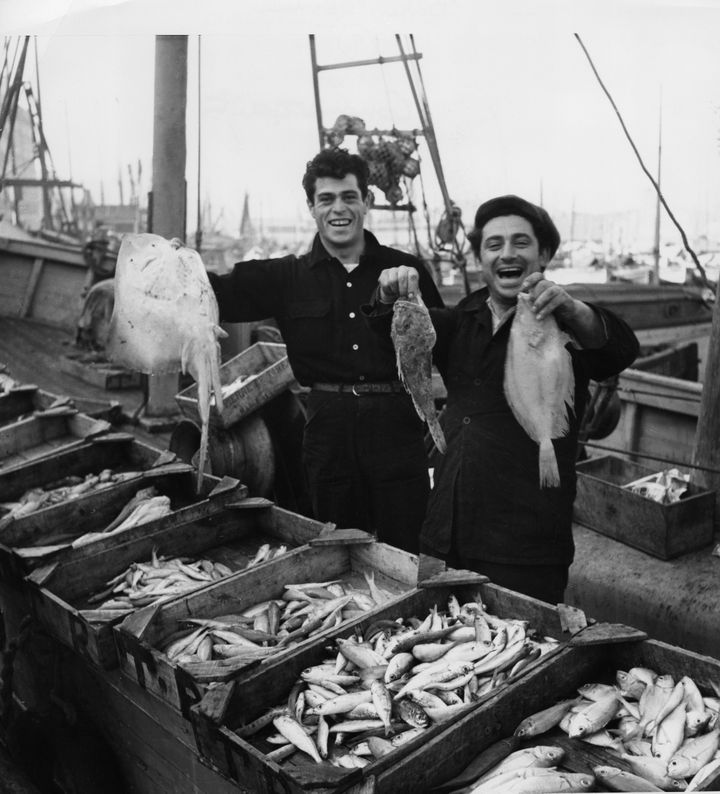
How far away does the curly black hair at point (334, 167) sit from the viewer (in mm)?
3887

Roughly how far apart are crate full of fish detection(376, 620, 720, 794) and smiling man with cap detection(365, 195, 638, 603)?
27.3 inches

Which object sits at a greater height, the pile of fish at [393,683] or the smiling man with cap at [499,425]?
the smiling man with cap at [499,425]

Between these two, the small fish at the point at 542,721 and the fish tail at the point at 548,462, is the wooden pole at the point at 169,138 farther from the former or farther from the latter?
the small fish at the point at 542,721

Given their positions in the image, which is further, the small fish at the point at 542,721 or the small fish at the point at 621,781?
the small fish at the point at 542,721

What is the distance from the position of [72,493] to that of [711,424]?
380 centimetres

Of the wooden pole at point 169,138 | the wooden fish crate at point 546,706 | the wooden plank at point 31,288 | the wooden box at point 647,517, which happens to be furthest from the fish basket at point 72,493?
the wooden plank at point 31,288

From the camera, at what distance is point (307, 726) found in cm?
238

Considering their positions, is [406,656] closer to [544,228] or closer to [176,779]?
[176,779]

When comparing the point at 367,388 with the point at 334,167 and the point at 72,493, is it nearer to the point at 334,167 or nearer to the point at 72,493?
the point at 334,167

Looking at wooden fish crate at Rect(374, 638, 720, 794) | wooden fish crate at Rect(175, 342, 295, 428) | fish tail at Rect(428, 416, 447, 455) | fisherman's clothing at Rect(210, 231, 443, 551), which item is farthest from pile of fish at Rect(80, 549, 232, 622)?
wooden fish crate at Rect(175, 342, 295, 428)

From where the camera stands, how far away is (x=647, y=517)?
4.41 meters

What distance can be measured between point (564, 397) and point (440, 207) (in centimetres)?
603

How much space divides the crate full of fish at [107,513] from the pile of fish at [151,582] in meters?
0.19

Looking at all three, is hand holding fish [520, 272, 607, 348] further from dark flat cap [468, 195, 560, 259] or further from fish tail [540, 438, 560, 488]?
fish tail [540, 438, 560, 488]
